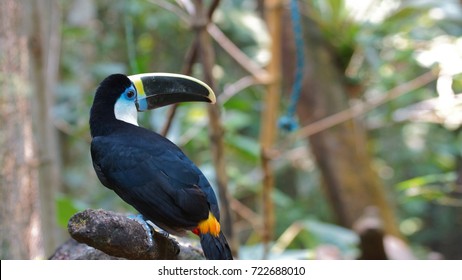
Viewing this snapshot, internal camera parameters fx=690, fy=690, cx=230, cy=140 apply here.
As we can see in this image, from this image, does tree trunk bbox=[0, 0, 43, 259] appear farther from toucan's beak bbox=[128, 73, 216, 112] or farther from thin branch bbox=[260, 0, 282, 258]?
toucan's beak bbox=[128, 73, 216, 112]

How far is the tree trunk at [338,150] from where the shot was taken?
2805 mm

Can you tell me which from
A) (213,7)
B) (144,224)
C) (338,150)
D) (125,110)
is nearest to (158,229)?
(144,224)

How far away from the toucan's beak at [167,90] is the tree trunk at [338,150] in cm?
193

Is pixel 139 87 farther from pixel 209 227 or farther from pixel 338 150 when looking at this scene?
pixel 338 150

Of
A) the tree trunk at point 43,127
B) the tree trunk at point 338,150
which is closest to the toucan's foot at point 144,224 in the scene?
the tree trunk at point 43,127

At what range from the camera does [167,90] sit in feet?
3.19

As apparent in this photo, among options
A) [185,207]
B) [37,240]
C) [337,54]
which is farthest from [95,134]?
[337,54]

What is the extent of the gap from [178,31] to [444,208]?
168 cm

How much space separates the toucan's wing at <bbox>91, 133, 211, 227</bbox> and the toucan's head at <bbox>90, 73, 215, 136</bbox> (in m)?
0.04

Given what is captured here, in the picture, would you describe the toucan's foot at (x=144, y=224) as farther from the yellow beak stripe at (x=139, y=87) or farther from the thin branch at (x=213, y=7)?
the thin branch at (x=213, y=7)

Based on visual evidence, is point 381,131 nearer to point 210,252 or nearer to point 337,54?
point 337,54

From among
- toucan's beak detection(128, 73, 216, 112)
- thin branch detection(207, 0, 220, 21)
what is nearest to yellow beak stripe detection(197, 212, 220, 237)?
toucan's beak detection(128, 73, 216, 112)

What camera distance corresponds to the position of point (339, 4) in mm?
2889
